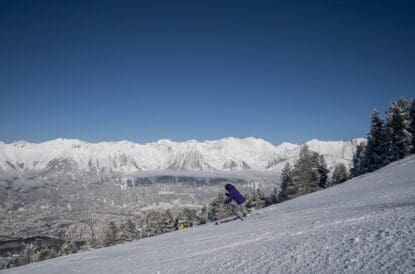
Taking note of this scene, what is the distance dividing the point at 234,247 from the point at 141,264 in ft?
10.3

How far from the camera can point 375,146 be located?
53594 mm

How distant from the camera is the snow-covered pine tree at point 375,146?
52.3m

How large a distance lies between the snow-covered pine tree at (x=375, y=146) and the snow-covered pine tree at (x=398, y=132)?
127cm

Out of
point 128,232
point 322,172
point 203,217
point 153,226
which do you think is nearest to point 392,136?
point 322,172

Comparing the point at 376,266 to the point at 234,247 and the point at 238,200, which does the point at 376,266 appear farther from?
the point at 238,200

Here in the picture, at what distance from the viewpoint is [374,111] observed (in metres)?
54.8

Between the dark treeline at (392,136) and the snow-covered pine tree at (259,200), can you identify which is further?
the snow-covered pine tree at (259,200)

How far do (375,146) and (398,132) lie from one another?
504cm

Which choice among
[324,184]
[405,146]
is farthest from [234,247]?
[324,184]

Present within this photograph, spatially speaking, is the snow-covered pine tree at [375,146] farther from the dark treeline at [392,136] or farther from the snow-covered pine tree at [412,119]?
the snow-covered pine tree at [412,119]

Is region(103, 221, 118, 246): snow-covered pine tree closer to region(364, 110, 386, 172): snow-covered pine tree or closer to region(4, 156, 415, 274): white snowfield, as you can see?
region(364, 110, 386, 172): snow-covered pine tree

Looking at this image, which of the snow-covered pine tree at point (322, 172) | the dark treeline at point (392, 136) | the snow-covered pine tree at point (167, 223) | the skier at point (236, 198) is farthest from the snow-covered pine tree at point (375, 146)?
the skier at point (236, 198)

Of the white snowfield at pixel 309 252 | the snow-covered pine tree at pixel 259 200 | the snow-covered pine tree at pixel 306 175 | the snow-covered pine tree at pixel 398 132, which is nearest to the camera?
the white snowfield at pixel 309 252

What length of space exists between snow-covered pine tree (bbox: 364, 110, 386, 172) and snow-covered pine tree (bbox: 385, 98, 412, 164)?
4.18 feet
